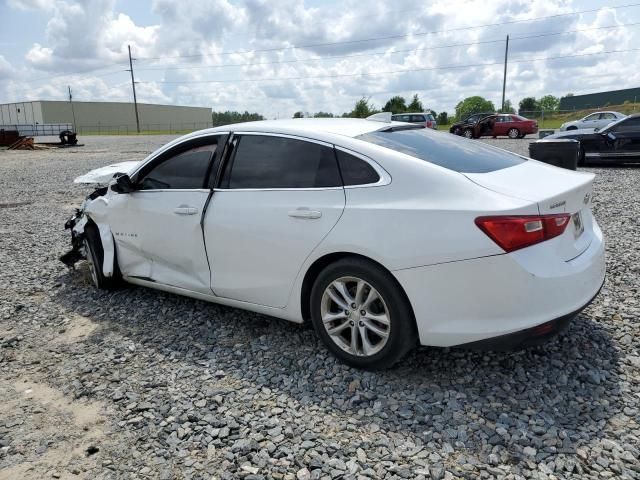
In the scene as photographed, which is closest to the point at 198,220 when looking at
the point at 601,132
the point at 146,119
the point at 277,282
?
the point at 277,282

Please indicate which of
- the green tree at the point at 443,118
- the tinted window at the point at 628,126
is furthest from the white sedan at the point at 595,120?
the green tree at the point at 443,118

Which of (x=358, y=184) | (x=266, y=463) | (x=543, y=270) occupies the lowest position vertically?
(x=266, y=463)

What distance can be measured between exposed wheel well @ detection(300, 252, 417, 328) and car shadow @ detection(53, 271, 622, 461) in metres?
0.36

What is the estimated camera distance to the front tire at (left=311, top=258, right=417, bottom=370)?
9.91 ft

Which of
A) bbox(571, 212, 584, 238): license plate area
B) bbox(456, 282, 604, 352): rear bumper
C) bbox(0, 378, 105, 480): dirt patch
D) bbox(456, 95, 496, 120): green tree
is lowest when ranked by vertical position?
bbox(0, 378, 105, 480): dirt patch

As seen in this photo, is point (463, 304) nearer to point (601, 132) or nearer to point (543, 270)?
point (543, 270)

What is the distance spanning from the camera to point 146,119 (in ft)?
316

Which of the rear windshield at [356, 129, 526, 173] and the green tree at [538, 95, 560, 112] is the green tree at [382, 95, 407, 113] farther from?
the rear windshield at [356, 129, 526, 173]

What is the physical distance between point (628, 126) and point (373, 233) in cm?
1257

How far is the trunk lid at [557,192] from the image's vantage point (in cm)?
287

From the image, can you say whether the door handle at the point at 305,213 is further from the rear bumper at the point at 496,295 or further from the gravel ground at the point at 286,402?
the gravel ground at the point at 286,402

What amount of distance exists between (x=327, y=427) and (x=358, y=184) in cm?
142

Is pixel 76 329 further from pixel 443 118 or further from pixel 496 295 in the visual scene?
pixel 443 118

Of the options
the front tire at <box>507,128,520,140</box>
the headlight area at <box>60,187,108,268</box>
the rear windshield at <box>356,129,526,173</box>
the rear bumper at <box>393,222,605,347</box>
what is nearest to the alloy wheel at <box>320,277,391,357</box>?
the rear bumper at <box>393,222,605,347</box>
